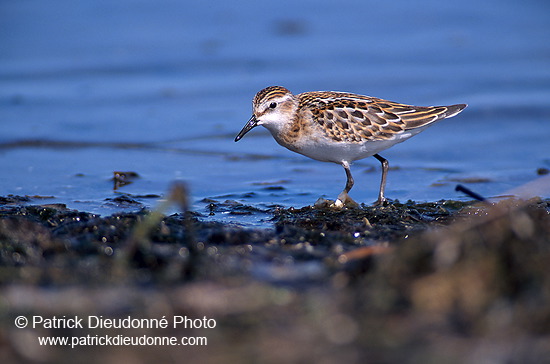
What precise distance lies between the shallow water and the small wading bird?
0.54 meters

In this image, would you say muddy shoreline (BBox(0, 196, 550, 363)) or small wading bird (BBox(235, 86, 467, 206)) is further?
small wading bird (BBox(235, 86, 467, 206))

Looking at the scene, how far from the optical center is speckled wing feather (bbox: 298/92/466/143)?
22.5ft

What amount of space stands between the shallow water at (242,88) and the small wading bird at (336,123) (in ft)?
1.76

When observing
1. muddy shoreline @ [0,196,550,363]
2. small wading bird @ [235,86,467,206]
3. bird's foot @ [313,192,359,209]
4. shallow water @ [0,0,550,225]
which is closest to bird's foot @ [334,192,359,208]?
bird's foot @ [313,192,359,209]

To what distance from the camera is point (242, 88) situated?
10.3m

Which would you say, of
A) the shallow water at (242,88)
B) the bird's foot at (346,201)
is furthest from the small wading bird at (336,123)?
the shallow water at (242,88)

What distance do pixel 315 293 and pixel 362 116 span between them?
381cm

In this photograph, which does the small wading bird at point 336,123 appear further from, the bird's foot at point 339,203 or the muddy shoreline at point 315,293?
the muddy shoreline at point 315,293

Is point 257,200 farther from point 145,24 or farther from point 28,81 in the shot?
point 145,24

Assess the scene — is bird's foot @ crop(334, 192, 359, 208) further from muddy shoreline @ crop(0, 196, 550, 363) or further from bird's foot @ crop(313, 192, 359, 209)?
muddy shoreline @ crop(0, 196, 550, 363)

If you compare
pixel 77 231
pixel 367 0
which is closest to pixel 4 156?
pixel 77 231

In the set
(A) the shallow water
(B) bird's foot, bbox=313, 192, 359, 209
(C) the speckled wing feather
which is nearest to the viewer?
(B) bird's foot, bbox=313, 192, 359, 209

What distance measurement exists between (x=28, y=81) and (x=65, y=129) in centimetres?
176

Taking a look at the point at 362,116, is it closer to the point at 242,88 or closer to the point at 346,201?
the point at 346,201
